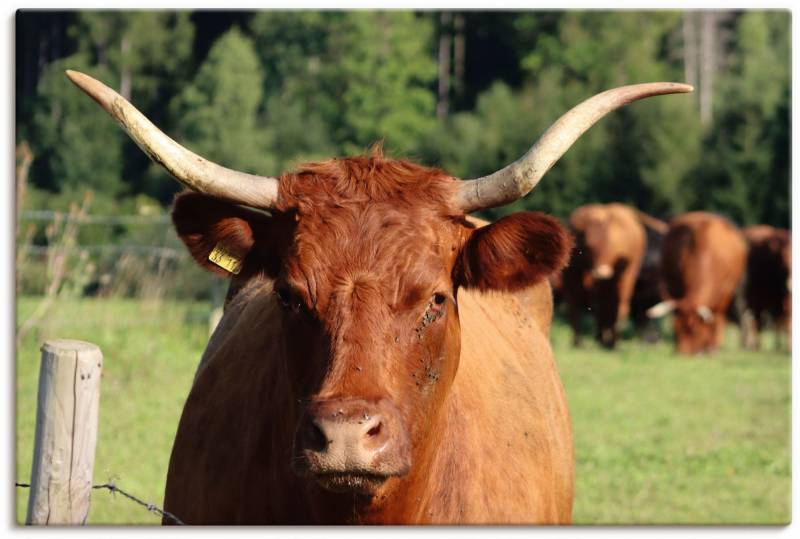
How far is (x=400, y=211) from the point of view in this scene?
362 cm

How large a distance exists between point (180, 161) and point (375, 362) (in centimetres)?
82

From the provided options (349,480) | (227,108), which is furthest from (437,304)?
(227,108)

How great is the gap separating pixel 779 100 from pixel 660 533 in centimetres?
1371

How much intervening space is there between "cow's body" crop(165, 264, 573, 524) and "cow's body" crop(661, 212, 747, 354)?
12.7 metres

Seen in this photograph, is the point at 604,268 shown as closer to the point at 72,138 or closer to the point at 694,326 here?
the point at 694,326

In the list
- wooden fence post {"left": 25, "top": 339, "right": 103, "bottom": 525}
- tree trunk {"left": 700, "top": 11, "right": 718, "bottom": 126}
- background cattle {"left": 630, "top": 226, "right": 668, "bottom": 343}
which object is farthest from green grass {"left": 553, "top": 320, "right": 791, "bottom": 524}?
tree trunk {"left": 700, "top": 11, "right": 718, "bottom": 126}

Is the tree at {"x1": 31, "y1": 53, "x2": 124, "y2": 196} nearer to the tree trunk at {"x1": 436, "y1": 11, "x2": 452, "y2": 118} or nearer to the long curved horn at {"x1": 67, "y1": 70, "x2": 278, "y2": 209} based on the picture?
the tree trunk at {"x1": 436, "y1": 11, "x2": 452, "y2": 118}

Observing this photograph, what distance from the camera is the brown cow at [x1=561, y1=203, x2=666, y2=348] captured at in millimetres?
18656

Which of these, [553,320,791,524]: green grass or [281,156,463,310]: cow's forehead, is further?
[553,320,791,524]: green grass

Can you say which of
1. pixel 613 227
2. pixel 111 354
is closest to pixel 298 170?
pixel 111 354

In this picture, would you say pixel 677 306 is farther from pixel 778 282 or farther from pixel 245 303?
pixel 245 303

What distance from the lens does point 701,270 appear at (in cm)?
1775

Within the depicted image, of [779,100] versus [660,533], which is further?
[779,100]

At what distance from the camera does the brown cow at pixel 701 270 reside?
17219 mm
